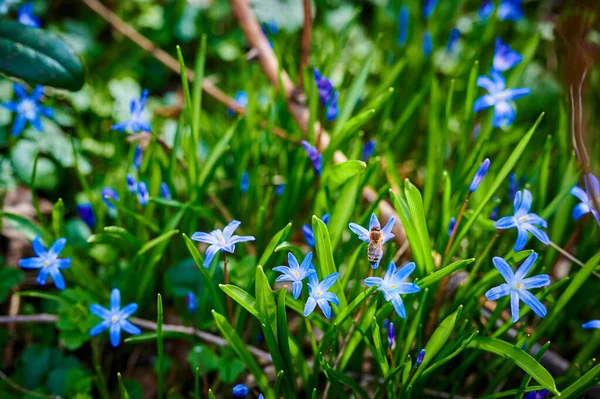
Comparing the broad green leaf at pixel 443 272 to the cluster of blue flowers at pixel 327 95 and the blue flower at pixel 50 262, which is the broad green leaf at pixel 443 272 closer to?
the cluster of blue flowers at pixel 327 95

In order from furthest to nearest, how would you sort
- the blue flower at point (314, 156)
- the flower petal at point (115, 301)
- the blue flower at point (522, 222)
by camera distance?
the blue flower at point (314, 156), the flower petal at point (115, 301), the blue flower at point (522, 222)

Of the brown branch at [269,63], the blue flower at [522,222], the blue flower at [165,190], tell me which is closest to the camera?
the blue flower at [522,222]

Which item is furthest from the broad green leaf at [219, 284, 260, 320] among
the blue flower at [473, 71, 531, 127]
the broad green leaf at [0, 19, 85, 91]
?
the blue flower at [473, 71, 531, 127]

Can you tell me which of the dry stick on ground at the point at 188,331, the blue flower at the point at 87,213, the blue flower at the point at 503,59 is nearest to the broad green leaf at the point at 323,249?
the dry stick on ground at the point at 188,331

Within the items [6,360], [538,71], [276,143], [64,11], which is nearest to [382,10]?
[538,71]

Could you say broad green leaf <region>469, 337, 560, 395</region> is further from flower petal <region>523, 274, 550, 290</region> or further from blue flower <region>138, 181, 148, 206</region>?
blue flower <region>138, 181, 148, 206</region>

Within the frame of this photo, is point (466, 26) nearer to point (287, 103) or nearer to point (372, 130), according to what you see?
point (372, 130)

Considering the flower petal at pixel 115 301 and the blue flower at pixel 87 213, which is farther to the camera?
the blue flower at pixel 87 213
